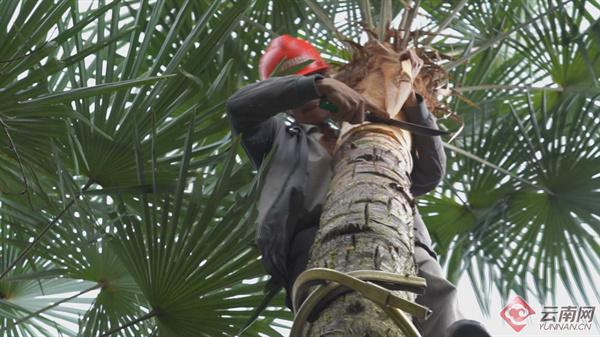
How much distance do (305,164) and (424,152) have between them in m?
0.40

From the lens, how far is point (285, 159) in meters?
2.91

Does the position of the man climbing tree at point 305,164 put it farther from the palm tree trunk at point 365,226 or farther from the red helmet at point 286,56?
the red helmet at point 286,56

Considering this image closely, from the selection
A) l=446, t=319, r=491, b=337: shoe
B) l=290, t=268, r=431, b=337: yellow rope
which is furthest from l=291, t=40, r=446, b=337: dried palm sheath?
l=446, t=319, r=491, b=337: shoe

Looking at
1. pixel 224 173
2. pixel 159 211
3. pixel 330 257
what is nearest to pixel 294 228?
pixel 224 173

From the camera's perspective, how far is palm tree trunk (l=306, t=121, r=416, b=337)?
5.97 feet

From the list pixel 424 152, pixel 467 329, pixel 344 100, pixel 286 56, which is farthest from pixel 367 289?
pixel 286 56

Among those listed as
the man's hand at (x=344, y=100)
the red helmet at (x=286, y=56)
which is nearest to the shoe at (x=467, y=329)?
the man's hand at (x=344, y=100)

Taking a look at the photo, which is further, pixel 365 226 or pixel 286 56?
pixel 286 56

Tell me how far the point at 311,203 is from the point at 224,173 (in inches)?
12.9

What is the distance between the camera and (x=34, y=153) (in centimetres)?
342

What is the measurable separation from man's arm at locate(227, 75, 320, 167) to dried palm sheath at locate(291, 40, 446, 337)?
0.63 feet

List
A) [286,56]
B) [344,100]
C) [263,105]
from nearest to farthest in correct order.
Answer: [344,100]
[263,105]
[286,56]

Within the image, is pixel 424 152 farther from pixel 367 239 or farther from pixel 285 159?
pixel 367 239

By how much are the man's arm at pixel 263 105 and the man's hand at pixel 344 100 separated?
38 millimetres
